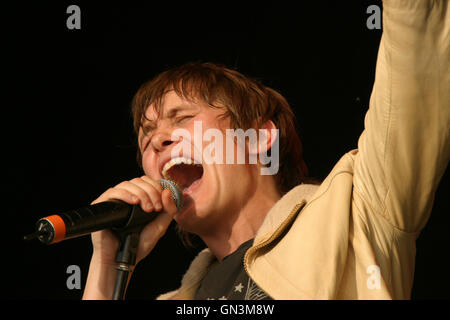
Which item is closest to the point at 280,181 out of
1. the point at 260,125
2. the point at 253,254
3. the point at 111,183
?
the point at 260,125

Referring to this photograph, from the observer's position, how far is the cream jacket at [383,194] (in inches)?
44.3

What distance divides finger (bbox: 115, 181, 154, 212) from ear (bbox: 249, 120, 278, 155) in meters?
0.48

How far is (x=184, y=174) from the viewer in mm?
1846

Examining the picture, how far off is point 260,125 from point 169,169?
0.32 metres

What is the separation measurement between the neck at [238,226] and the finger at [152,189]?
1.08 ft

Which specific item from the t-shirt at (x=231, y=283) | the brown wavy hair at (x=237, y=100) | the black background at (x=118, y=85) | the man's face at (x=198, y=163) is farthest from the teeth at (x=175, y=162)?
the black background at (x=118, y=85)

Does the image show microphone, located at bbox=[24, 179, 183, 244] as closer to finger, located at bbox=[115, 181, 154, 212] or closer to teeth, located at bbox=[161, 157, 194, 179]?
finger, located at bbox=[115, 181, 154, 212]

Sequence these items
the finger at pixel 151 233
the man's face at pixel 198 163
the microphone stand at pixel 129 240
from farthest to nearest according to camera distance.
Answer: the man's face at pixel 198 163
the finger at pixel 151 233
the microphone stand at pixel 129 240

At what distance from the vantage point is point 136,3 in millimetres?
2115

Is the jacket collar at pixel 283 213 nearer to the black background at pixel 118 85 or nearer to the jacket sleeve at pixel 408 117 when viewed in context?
the jacket sleeve at pixel 408 117

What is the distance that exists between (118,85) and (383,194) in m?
1.28

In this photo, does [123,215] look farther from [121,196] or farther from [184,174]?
[184,174]


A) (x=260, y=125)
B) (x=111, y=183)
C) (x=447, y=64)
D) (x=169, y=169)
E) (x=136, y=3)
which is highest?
(x=136, y=3)
